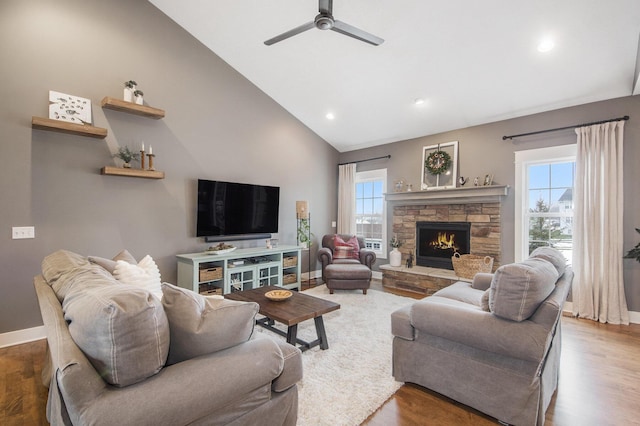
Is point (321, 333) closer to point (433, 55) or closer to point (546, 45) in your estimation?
point (433, 55)

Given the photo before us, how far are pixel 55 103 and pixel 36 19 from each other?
86cm

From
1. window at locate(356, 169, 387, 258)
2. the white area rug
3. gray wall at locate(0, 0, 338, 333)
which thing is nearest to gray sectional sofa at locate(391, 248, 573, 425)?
the white area rug

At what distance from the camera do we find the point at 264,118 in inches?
203

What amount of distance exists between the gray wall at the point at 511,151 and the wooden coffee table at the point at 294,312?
3.26m

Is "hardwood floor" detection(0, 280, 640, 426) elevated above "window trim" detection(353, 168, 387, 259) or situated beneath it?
situated beneath

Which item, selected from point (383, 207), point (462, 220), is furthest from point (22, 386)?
point (462, 220)

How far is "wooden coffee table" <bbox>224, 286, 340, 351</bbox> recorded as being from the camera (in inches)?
99.7

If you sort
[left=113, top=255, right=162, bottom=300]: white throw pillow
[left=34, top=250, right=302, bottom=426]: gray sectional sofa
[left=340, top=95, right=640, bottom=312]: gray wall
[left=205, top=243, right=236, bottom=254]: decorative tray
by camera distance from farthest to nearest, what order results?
[left=205, top=243, right=236, bottom=254]: decorative tray
[left=340, top=95, right=640, bottom=312]: gray wall
[left=113, top=255, right=162, bottom=300]: white throw pillow
[left=34, top=250, right=302, bottom=426]: gray sectional sofa

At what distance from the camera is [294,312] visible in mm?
2611

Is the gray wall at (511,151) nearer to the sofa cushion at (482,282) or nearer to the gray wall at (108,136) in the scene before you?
the sofa cushion at (482,282)

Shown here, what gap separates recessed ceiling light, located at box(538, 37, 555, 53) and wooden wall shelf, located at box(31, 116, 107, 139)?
483 cm

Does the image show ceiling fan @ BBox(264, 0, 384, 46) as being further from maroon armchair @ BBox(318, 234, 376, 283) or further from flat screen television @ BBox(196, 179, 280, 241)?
maroon armchair @ BBox(318, 234, 376, 283)

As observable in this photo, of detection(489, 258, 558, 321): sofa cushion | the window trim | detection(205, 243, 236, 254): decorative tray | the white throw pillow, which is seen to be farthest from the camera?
the window trim

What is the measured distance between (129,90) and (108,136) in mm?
600
